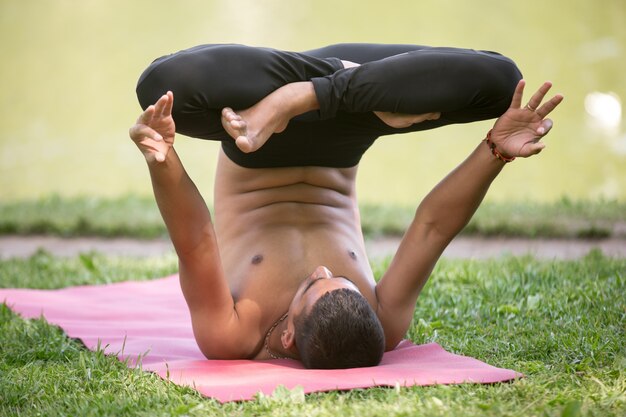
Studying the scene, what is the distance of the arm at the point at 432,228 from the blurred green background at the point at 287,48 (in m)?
5.14

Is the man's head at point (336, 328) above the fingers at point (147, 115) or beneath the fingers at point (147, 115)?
beneath

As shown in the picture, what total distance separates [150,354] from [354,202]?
3.43 feet

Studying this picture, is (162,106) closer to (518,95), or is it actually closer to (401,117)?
(401,117)

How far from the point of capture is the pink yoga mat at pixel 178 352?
2670 mm

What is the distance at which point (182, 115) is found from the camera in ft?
9.45

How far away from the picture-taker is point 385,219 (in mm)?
6336

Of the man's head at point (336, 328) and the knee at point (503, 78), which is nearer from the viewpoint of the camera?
the man's head at point (336, 328)

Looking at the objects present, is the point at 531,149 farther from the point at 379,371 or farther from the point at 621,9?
the point at 621,9

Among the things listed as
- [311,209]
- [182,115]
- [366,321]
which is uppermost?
Result: [182,115]

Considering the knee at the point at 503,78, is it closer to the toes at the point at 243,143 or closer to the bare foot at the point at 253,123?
the bare foot at the point at 253,123

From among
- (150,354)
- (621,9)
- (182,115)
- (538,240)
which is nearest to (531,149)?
(182,115)

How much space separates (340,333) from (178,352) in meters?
0.83

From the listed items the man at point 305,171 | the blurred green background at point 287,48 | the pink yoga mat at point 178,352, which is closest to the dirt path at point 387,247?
the pink yoga mat at point 178,352

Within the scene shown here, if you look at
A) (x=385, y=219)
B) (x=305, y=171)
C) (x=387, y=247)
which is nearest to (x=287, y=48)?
(x=385, y=219)
